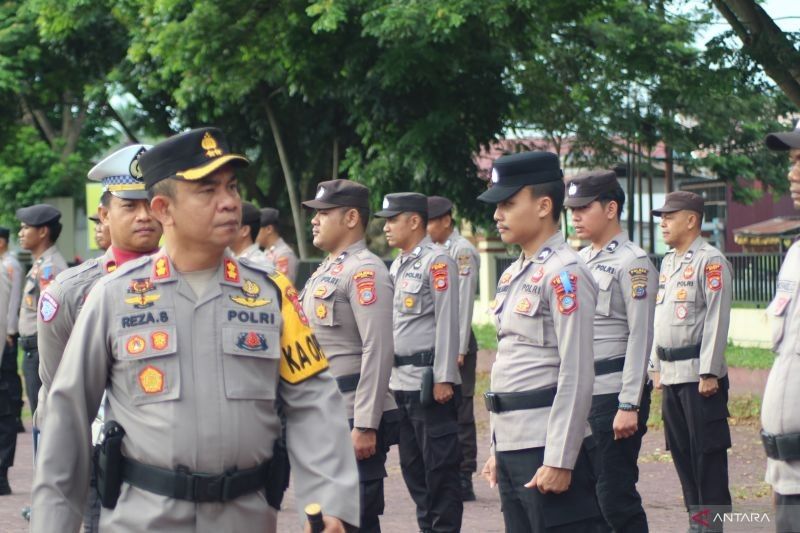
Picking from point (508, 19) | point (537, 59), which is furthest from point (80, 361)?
point (537, 59)

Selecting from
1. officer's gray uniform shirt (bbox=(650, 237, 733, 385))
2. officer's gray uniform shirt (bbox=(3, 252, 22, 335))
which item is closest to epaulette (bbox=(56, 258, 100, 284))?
officer's gray uniform shirt (bbox=(650, 237, 733, 385))

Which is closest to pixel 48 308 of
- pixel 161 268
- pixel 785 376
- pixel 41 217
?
pixel 161 268

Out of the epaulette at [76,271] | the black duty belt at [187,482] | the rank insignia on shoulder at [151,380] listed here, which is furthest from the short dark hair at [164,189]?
the epaulette at [76,271]

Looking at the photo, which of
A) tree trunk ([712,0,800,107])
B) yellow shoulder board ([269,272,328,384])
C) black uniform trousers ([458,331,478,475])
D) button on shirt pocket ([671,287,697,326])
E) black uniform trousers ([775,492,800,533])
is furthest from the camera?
tree trunk ([712,0,800,107])

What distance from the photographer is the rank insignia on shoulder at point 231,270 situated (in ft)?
12.4

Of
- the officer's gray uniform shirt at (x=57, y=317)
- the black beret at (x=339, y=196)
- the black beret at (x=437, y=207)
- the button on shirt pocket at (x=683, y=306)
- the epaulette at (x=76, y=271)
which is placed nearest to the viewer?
the officer's gray uniform shirt at (x=57, y=317)

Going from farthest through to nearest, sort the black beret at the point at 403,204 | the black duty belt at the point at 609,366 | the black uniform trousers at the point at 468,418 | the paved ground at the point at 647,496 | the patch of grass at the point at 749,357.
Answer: the patch of grass at the point at 749,357 < the black uniform trousers at the point at 468,418 < the black beret at the point at 403,204 < the paved ground at the point at 647,496 < the black duty belt at the point at 609,366

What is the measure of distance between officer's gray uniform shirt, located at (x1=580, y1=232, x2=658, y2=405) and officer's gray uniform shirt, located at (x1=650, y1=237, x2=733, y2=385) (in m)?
0.61

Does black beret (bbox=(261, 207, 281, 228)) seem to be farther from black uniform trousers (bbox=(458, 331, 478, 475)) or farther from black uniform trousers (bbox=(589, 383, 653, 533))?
black uniform trousers (bbox=(589, 383, 653, 533))

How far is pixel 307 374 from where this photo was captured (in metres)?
3.81

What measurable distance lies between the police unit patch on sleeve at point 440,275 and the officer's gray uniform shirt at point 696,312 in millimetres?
1401

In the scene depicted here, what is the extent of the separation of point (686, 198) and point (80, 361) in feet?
17.3

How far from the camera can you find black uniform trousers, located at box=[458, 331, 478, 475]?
10.1 metres

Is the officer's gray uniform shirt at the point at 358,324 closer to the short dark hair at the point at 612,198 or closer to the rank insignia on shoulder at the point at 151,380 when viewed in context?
the short dark hair at the point at 612,198
